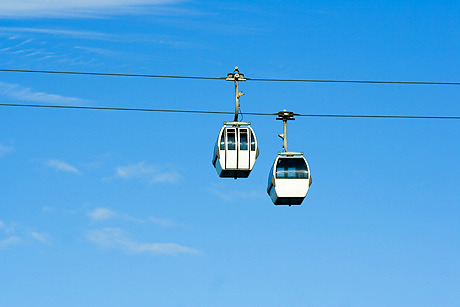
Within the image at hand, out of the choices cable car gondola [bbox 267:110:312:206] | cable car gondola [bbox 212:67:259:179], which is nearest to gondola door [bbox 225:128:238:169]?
cable car gondola [bbox 212:67:259:179]

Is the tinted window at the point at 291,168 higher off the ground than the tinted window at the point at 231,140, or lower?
lower

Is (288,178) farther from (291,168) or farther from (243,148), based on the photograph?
(243,148)

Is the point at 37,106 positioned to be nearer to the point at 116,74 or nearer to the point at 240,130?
the point at 116,74

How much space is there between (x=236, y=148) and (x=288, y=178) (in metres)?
1.77

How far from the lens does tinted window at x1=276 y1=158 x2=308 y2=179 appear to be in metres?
29.3

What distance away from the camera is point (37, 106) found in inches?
1111

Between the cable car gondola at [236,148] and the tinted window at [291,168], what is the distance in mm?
792

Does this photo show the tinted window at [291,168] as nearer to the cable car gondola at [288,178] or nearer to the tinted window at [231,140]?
the cable car gondola at [288,178]

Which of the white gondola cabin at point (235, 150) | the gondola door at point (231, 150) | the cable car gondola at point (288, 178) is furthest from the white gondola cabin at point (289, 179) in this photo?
the gondola door at point (231, 150)

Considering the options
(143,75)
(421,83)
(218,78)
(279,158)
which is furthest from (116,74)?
(421,83)

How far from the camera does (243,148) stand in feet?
96.4

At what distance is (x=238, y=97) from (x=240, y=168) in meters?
2.11

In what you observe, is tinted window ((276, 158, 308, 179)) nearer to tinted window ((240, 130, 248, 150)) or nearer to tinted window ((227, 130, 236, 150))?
tinted window ((240, 130, 248, 150))

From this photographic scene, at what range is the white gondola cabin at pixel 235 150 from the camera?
2917cm
